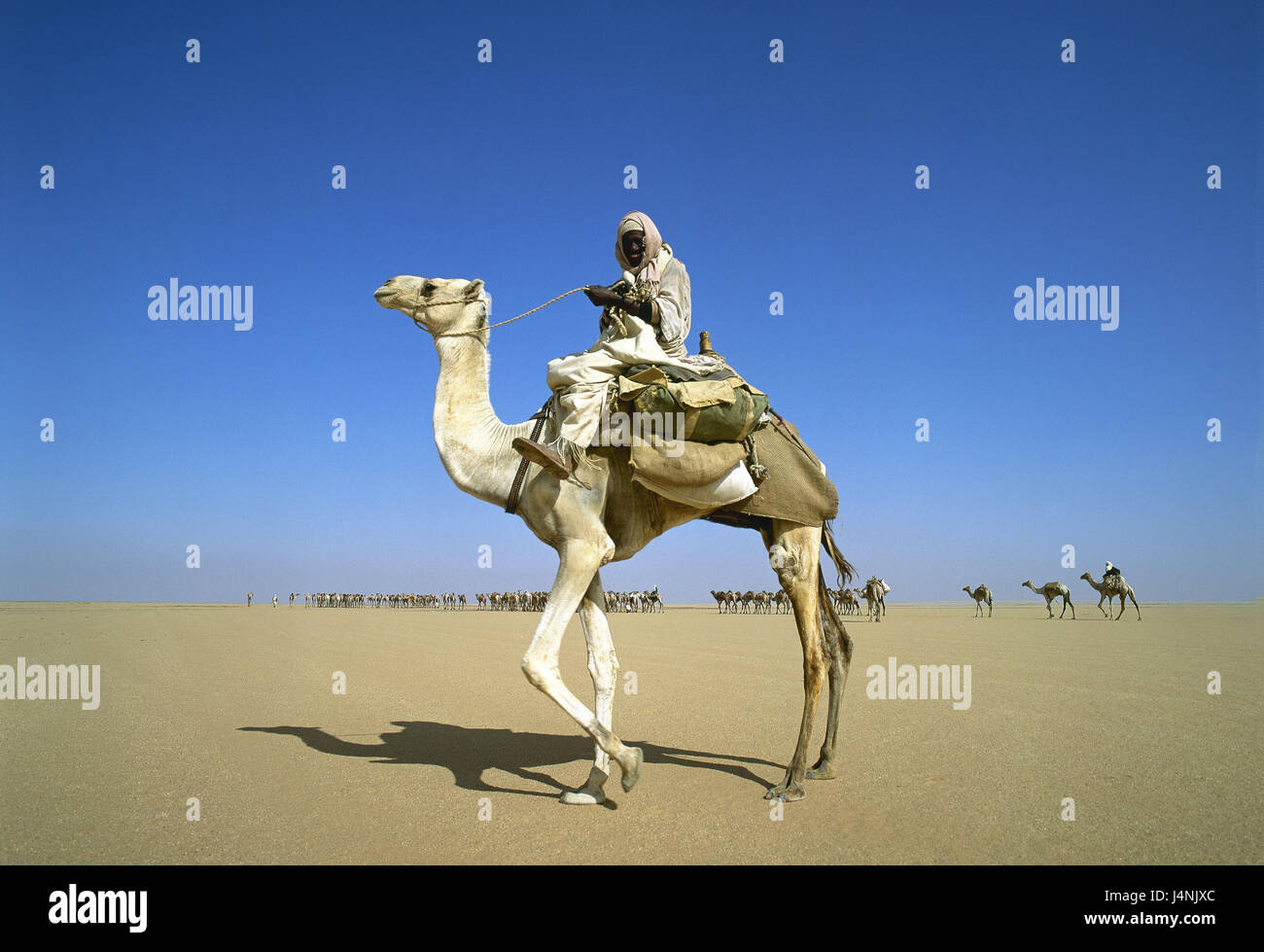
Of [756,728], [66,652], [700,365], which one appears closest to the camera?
[700,365]

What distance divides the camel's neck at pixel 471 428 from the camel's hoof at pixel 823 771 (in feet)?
10.8

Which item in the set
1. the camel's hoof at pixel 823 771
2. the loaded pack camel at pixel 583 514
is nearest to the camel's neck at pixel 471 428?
the loaded pack camel at pixel 583 514

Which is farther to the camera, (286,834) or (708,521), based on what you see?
(708,521)

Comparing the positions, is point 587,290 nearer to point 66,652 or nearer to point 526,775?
point 526,775

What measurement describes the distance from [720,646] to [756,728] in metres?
13.2

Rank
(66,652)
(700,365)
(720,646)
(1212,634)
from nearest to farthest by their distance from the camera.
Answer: (700,365)
(66,652)
(720,646)
(1212,634)

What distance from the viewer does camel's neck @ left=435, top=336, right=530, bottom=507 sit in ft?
20.5

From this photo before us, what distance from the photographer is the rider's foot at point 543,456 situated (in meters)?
5.55

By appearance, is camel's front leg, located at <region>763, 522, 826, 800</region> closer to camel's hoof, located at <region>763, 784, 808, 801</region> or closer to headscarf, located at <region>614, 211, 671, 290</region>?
camel's hoof, located at <region>763, 784, 808, 801</region>

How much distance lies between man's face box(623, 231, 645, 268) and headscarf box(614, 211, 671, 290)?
0.03 metres

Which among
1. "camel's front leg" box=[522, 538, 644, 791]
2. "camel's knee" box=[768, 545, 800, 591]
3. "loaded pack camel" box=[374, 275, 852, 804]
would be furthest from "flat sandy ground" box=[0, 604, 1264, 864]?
"camel's knee" box=[768, 545, 800, 591]

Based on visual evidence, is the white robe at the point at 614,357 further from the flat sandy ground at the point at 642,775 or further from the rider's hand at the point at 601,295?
the flat sandy ground at the point at 642,775

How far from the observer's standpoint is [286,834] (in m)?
4.86
